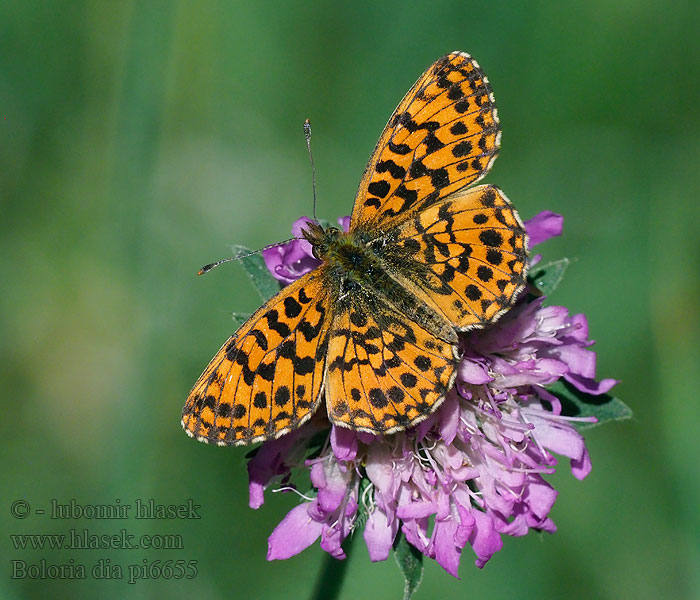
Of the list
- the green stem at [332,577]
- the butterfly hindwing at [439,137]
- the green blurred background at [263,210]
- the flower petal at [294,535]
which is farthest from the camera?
the green blurred background at [263,210]

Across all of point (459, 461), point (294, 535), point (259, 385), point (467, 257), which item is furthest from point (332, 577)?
point (467, 257)

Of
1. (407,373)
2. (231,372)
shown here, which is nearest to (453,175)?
(407,373)

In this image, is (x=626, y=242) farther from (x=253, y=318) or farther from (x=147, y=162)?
(x=253, y=318)

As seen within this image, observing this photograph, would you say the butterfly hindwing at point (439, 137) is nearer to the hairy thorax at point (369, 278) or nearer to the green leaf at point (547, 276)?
the hairy thorax at point (369, 278)

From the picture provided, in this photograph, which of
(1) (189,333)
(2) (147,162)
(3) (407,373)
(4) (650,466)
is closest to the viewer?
(3) (407,373)

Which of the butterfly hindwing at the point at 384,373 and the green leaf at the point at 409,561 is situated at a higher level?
the butterfly hindwing at the point at 384,373

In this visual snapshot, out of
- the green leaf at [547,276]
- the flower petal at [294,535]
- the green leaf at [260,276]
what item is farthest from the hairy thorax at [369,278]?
the flower petal at [294,535]

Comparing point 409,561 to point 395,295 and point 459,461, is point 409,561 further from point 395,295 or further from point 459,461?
point 395,295
